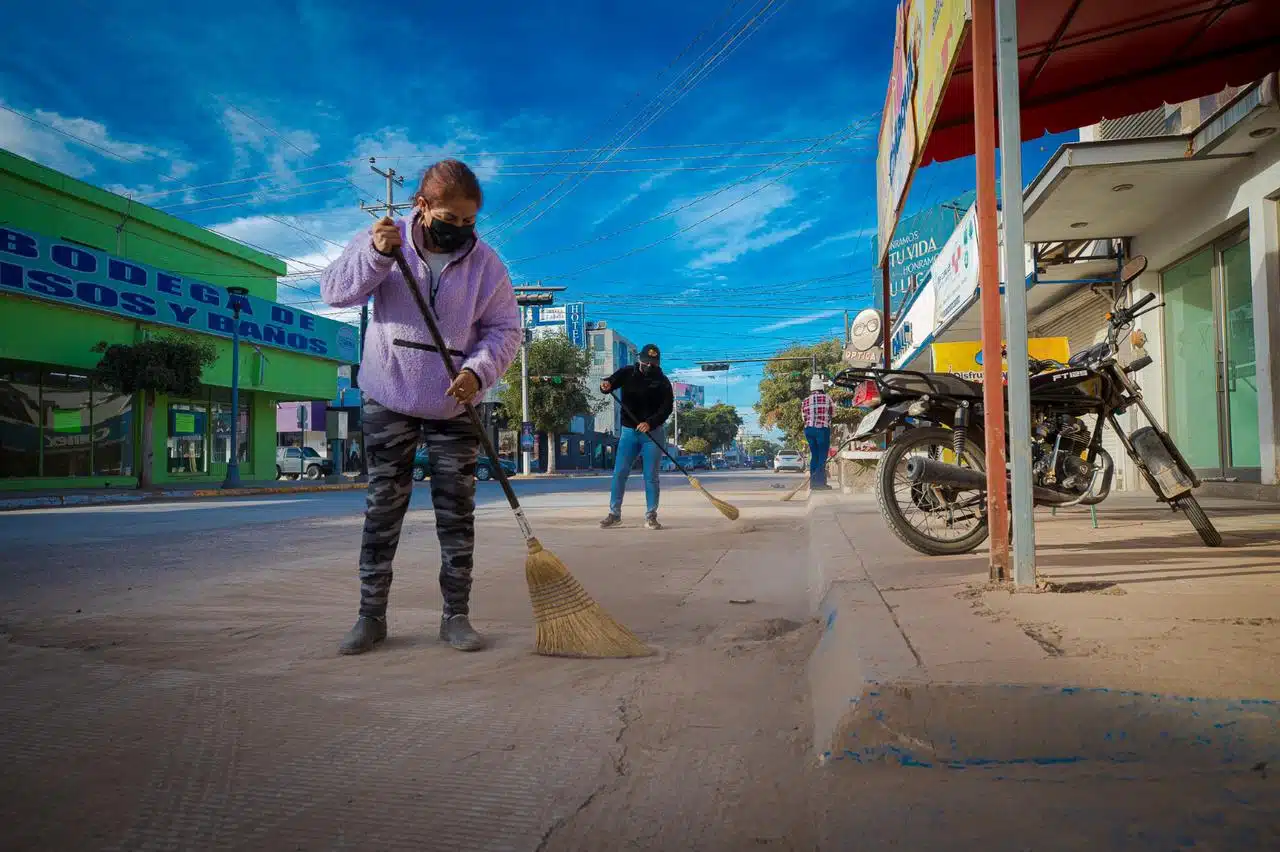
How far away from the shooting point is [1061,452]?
387 centimetres

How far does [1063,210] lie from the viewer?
8234 millimetres

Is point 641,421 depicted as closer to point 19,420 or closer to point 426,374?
point 426,374

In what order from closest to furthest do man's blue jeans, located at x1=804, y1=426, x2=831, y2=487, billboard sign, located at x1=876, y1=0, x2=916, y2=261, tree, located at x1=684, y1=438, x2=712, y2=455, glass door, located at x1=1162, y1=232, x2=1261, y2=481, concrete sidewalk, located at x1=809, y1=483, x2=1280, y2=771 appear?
concrete sidewalk, located at x1=809, y1=483, x2=1280, y2=771, billboard sign, located at x1=876, y1=0, x2=916, y2=261, glass door, located at x1=1162, y1=232, x2=1261, y2=481, man's blue jeans, located at x1=804, y1=426, x2=831, y2=487, tree, located at x1=684, y1=438, x2=712, y2=455

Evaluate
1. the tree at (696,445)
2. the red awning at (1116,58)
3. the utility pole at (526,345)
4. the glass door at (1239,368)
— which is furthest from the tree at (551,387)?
the tree at (696,445)

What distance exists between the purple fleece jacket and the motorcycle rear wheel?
3283 millimetres

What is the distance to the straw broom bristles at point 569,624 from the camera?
2670 mm

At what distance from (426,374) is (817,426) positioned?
32.9 feet

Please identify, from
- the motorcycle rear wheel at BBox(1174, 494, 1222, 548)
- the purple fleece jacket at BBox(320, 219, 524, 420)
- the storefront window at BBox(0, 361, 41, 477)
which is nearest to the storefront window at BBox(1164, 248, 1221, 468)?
the motorcycle rear wheel at BBox(1174, 494, 1222, 548)

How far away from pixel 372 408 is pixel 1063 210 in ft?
26.2

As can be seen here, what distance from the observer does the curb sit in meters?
13.6

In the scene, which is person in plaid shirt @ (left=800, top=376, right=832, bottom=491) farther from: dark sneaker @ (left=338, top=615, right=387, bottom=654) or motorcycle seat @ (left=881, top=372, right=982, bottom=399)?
dark sneaker @ (left=338, top=615, right=387, bottom=654)

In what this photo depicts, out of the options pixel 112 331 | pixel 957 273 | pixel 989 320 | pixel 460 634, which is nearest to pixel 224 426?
pixel 112 331

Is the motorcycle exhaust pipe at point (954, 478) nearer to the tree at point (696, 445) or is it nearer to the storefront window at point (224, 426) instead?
the storefront window at point (224, 426)

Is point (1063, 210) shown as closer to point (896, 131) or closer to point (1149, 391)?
point (1149, 391)
